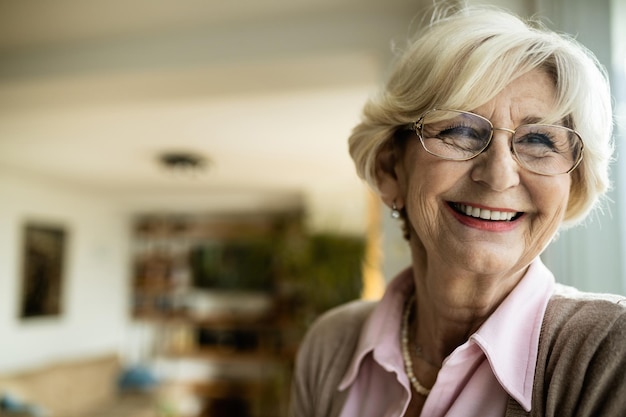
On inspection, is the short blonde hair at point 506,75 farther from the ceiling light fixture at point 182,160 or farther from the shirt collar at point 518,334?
the ceiling light fixture at point 182,160

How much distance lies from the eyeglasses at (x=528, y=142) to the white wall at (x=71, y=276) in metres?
5.31

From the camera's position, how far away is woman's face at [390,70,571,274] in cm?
77

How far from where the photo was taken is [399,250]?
78.7 inches

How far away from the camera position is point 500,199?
0.78m

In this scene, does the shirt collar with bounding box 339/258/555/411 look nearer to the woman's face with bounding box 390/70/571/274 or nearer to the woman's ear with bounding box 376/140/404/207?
the woman's face with bounding box 390/70/571/274

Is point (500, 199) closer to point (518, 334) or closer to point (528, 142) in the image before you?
point (528, 142)

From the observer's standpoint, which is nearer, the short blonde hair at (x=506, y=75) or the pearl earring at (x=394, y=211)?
the short blonde hair at (x=506, y=75)

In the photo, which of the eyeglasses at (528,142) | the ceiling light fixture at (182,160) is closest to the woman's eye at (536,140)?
the eyeglasses at (528,142)

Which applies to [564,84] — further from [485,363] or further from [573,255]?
[573,255]

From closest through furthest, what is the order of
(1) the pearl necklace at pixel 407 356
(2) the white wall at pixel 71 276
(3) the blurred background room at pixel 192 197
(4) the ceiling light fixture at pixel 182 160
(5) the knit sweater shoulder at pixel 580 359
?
(5) the knit sweater shoulder at pixel 580 359, (1) the pearl necklace at pixel 407 356, (3) the blurred background room at pixel 192 197, (4) the ceiling light fixture at pixel 182 160, (2) the white wall at pixel 71 276

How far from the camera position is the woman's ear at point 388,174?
3.28 feet

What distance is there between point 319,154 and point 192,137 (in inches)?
46.1

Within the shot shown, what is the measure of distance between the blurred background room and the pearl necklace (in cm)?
41

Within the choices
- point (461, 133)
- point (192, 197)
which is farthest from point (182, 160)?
point (461, 133)
